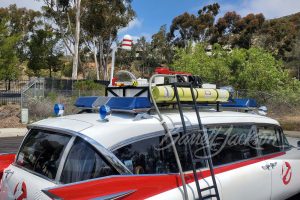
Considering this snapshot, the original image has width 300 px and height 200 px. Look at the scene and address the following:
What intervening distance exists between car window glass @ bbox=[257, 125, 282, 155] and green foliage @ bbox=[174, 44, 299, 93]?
17.9 metres

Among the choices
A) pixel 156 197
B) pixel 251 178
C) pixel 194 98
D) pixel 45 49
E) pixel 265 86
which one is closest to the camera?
pixel 156 197

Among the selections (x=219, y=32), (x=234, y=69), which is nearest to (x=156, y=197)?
(x=234, y=69)

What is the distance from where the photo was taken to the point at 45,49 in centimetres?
4138

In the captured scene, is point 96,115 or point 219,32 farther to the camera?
point 219,32

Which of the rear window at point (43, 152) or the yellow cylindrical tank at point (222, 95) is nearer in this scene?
the rear window at point (43, 152)

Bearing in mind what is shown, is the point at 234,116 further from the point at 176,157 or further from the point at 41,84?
the point at 41,84

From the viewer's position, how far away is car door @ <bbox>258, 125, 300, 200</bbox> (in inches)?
178

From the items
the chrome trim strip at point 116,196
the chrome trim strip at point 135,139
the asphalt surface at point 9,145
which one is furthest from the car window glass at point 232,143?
the asphalt surface at point 9,145

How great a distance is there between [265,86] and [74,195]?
2106cm

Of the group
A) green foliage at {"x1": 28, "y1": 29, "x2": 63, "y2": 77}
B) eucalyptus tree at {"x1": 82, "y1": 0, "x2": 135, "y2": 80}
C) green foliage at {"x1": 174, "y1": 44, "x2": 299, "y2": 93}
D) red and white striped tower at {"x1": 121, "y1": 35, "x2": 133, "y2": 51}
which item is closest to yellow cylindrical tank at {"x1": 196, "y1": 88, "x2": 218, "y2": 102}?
red and white striped tower at {"x1": 121, "y1": 35, "x2": 133, "y2": 51}

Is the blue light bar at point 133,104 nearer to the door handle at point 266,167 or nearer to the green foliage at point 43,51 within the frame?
the door handle at point 266,167

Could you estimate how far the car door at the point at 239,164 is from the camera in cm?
383

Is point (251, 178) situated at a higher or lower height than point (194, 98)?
lower

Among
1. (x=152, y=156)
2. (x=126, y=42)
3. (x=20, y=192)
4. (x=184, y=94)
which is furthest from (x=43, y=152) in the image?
(x=126, y=42)
